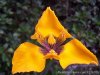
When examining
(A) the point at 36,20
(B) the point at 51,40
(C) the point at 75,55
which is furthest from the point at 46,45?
(A) the point at 36,20

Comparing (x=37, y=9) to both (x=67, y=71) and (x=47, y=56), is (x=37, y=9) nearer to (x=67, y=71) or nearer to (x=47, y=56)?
(x=67, y=71)

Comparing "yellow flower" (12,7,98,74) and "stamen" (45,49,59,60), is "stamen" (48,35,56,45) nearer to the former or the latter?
"yellow flower" (12,7,98,74)

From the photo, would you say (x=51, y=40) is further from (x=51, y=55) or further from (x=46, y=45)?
(x=51, y=55)

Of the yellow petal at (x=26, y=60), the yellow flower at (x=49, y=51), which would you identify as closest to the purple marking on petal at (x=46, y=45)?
the yellow flower at (x=49, y=51)

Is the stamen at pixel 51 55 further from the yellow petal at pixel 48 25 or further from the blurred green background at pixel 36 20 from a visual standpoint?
the blurred green background at pixel 36 20

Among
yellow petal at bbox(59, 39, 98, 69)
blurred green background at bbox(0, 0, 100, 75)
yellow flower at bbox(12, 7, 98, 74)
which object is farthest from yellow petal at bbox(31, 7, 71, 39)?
blurred green background at bbox(0, 0, 100, 75)

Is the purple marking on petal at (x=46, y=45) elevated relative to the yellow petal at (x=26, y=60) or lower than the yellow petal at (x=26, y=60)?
lower
